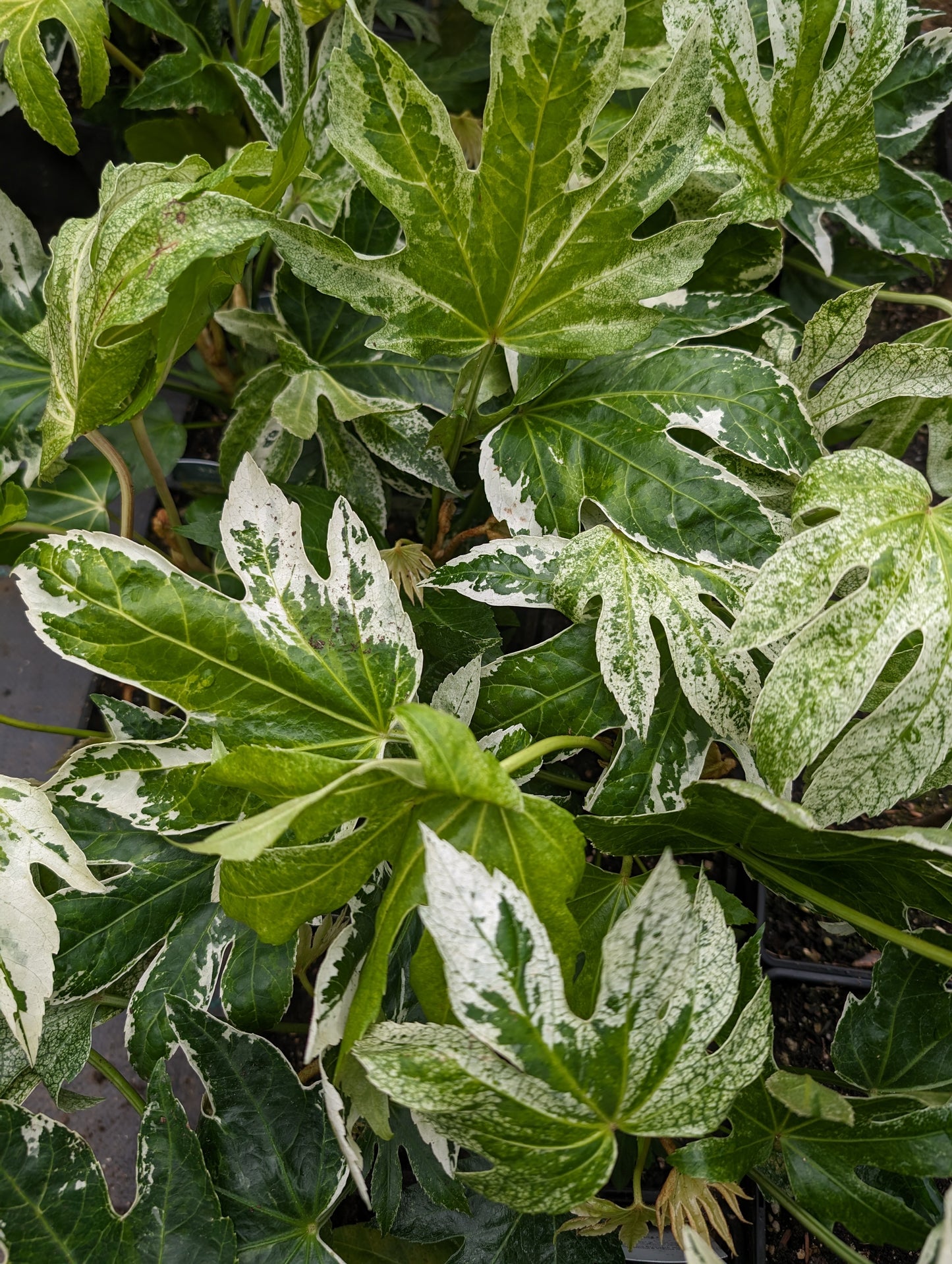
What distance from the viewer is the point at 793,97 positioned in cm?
74

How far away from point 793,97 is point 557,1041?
71 centimetres

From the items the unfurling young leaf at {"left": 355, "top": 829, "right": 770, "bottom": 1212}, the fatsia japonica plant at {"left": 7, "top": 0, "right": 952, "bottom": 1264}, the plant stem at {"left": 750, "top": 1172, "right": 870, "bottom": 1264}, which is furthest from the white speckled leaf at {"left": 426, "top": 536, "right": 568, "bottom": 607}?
the plant stem at {"left": 750, "top": 1172, "right": 870, "bottom": 1264}

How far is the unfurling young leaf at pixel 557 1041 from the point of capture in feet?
1.55

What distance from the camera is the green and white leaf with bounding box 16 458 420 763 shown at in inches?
24.0

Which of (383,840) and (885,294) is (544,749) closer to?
(383,840)

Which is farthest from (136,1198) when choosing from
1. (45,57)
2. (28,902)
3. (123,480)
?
(45,57)

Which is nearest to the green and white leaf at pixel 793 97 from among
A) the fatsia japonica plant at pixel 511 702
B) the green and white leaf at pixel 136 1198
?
the fatsia japonica plant at pixel 511 702

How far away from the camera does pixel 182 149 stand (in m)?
1.08

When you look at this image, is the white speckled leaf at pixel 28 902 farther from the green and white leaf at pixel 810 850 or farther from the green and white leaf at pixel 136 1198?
the green and white leaf at pixel 810 850

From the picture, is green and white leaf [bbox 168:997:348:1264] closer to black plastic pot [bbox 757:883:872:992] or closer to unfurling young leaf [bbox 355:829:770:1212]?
unfurling young leaf [bbox 355:829:770:1212]

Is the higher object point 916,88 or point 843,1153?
point 916,88

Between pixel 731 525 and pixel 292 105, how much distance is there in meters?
0.54

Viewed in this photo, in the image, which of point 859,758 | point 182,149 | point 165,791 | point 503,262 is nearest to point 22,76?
point 182,149

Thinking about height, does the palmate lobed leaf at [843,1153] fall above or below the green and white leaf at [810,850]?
below
